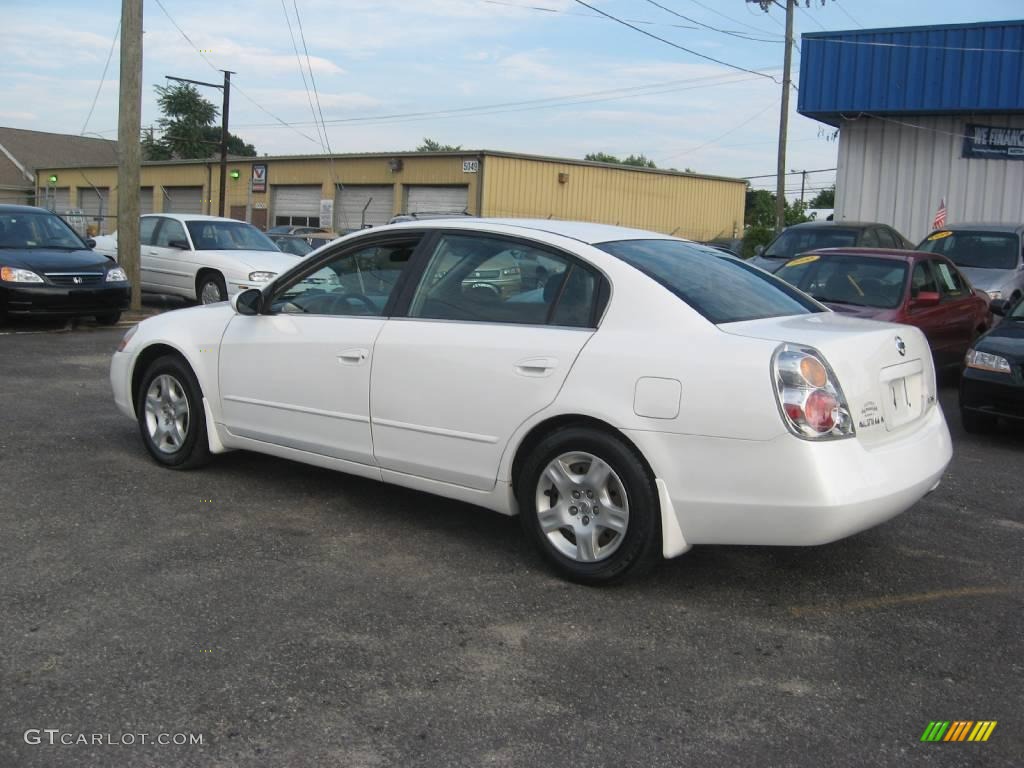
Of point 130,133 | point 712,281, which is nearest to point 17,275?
point 130,133

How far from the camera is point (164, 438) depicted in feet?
20.2

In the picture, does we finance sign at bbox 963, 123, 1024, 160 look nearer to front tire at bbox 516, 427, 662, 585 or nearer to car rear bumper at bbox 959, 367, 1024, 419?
car rear bumper at bbox 959, 367, 1024, 419

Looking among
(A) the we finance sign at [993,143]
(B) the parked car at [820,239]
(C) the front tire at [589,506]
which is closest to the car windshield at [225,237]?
(B) the parked car at [820,239]

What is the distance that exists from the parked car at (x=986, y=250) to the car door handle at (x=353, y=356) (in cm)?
1083

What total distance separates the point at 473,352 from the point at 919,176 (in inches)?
764

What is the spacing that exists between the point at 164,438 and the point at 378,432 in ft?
5.92

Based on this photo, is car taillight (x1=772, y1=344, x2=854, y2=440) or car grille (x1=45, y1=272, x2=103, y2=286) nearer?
car taillight (x1=772, y1=344, x2=854, y2=440)

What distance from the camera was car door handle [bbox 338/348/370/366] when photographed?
507cm

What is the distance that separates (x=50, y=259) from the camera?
12828 mm

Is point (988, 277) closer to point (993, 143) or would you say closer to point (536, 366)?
point (993, 143)

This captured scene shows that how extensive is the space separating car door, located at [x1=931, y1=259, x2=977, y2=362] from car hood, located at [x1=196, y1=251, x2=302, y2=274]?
866cm

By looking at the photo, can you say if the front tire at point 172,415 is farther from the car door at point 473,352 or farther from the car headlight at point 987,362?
the car headlight at point 987,362

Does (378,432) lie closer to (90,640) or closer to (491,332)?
(491,332)

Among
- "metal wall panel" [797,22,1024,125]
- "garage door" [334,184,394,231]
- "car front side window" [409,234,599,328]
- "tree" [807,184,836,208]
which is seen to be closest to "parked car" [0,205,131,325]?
"car front side window" [409,234,599,328]
